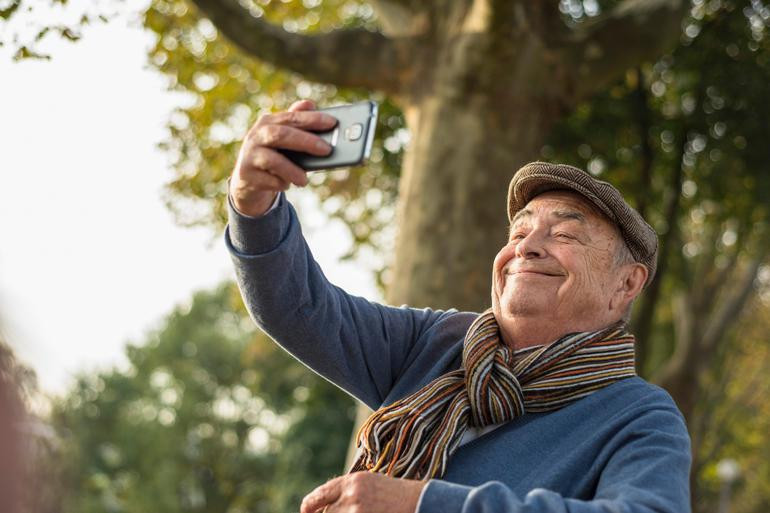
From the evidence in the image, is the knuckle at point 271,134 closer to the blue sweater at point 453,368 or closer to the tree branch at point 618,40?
the blue sweater at point 453,368

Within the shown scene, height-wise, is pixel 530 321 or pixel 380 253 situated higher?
pixel 530 321

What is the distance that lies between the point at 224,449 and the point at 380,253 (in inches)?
1148

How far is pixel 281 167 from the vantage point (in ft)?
8.52

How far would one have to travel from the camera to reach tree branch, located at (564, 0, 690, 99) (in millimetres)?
8047

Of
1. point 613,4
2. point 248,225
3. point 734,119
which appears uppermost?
point 248,225

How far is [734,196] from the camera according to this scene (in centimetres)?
1182

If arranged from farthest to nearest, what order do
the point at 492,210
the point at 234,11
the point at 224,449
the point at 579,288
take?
the point at 224,449, the point at 234,11, the point at 492,210, the point at 579,288

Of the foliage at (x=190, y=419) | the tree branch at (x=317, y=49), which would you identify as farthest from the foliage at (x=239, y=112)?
the foliage at (x=190, y=419)

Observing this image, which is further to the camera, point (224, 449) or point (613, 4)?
point (224, 449)

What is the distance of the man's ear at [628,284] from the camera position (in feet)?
10.3

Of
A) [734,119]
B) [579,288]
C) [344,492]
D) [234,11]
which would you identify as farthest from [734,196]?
[344,492]

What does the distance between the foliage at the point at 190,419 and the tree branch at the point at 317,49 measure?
75.8 feet

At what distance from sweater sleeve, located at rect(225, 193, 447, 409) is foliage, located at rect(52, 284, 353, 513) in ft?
90.3

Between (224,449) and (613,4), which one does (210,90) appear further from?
(224,449)
